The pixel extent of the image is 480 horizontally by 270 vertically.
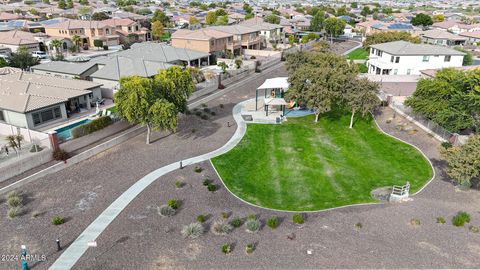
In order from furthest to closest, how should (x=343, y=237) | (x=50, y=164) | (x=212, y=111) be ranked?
(x=212, y=111) → (x=50, y=164) → (x=343, y=237)

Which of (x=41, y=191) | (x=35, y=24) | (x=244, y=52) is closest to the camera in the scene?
(x=41, y=191)

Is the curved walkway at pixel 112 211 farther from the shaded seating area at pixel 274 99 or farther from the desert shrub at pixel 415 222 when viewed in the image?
the desert shrub at pixel 415 222

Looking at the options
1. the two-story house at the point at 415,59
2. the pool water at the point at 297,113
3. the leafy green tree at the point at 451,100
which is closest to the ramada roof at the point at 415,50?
the two-story house at the point at 415,59

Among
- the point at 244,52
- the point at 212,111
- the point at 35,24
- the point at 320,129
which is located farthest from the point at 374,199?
the point at 35,24

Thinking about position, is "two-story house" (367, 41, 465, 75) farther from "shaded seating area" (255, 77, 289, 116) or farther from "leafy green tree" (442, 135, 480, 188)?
"leafy green tree" (442, 135, 480, 188)

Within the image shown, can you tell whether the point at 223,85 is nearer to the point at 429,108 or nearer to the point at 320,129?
the point at 320,129

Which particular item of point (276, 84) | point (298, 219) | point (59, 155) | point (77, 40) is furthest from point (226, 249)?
point (77, 40)

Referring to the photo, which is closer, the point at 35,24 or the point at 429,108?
the point at 429,108
